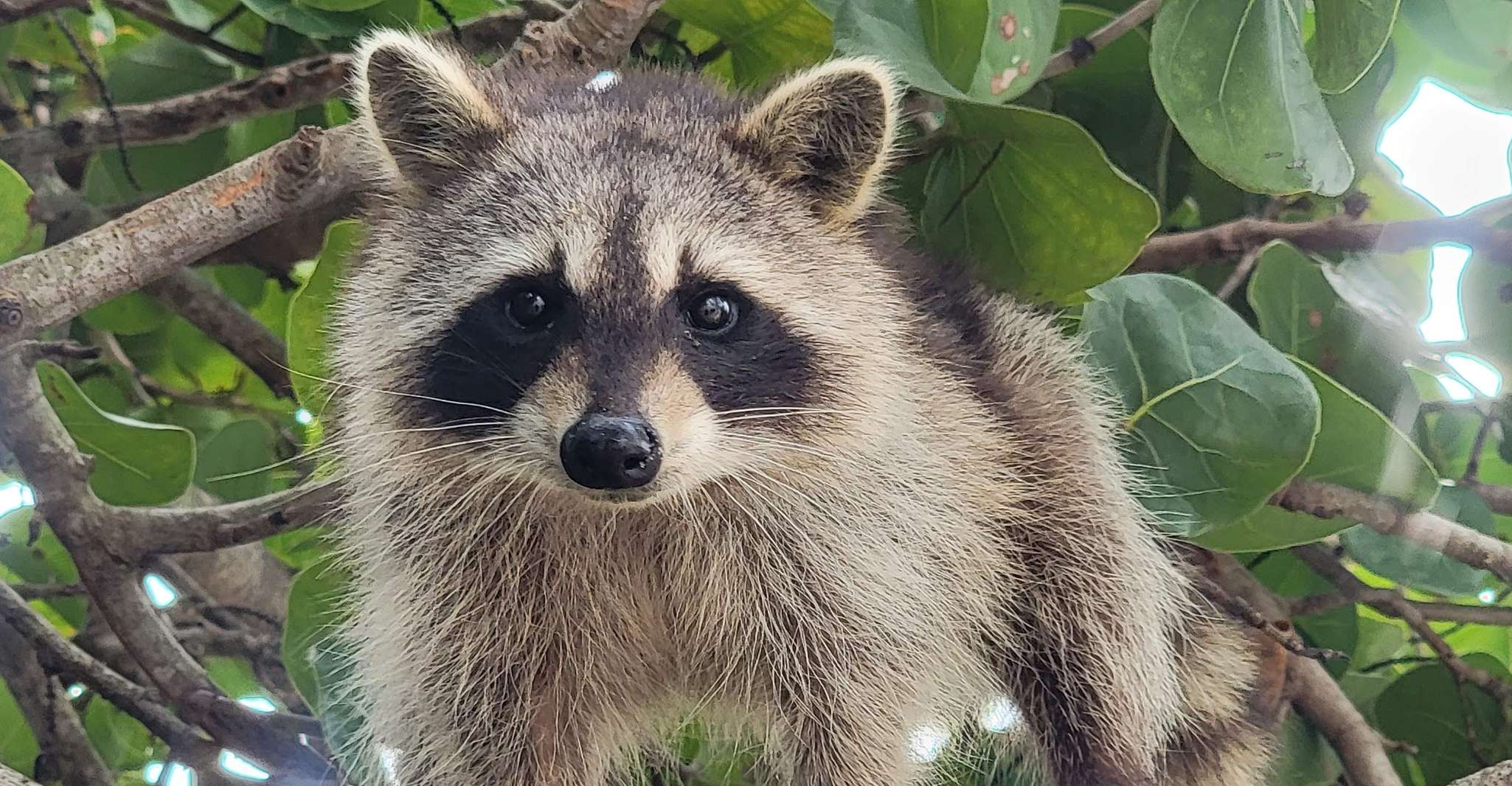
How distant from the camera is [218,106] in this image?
2170 millimetres

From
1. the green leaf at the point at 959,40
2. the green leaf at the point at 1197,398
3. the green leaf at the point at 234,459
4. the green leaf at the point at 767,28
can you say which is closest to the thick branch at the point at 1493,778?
the green leaf at the point at 1197,398

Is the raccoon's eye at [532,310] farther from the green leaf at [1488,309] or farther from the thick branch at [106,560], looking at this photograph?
the green leaf at [1488,309]

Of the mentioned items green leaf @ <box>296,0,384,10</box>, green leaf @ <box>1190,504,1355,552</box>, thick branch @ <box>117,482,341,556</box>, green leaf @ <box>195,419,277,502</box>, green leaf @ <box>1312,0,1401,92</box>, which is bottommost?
green leaf @ <box>195,419,277,502</box>

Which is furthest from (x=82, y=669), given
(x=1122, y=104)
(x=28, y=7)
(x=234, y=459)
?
(x=1122, y=104)

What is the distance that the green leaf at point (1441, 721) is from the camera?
2373 millimetres

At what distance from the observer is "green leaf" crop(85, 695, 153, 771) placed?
8.69ft

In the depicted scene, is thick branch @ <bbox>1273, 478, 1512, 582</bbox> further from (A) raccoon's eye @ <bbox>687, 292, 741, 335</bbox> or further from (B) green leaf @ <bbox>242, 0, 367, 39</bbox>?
(B) green leaf @ <bbox>242, 0, 367, 39</bbox>

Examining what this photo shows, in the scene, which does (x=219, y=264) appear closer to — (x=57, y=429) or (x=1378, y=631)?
(x=57, y=429)

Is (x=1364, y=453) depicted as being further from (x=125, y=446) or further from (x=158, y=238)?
(x=125, y=446)

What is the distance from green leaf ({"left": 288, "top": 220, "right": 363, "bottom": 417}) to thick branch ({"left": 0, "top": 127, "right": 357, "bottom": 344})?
0.30 meters

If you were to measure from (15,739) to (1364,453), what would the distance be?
2.29 meters

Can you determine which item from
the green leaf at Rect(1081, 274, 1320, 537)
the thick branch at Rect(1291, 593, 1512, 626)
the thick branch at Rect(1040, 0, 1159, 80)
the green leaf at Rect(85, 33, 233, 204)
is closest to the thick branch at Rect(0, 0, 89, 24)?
the green leaf at Rect(85, 33, 233, 204)

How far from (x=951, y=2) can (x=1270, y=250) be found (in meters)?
0.67

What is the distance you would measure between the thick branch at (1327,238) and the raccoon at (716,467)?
0.27 meters
